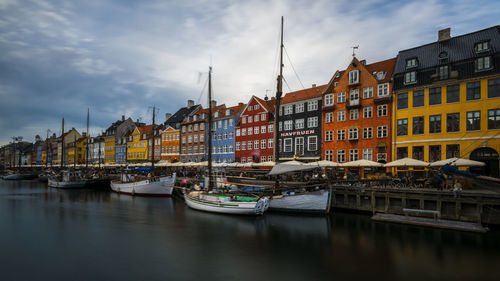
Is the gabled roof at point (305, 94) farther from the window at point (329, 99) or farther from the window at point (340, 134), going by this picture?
the window at point (340, 134)

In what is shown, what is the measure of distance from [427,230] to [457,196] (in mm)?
3246

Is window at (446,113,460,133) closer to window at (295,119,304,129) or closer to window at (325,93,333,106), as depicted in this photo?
window at (325,93,333,106)

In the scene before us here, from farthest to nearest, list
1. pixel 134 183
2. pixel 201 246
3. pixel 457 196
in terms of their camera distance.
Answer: pixel 134 183 < pixel 457 196 < pixel 201 246

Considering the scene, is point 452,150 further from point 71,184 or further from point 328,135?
point 71,184

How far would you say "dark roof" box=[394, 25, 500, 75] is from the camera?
32.1 m

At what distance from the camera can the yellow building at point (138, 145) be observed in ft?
275

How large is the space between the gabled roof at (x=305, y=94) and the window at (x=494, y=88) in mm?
20695

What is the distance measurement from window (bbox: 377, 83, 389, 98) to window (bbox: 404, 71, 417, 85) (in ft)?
8.73

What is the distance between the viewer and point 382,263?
1474cm

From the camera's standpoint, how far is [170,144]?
7625 centimetres

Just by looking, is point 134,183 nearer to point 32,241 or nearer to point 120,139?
point 32,241

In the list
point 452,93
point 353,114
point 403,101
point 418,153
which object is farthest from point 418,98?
point 353,114

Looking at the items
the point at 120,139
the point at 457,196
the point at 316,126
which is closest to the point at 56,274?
the point at 457,196

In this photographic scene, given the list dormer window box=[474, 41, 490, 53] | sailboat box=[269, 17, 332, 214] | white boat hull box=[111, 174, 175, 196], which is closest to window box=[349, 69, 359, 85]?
dormer window box=[474, 41, 490, 53]
